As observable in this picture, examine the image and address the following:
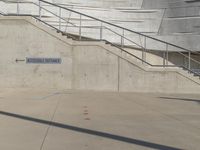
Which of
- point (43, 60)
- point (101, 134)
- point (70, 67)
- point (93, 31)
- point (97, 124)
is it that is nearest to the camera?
point (101, 134)

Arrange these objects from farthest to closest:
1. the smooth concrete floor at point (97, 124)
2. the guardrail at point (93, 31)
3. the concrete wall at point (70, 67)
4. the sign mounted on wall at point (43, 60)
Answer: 1. the guardrail at point (93, 31)
2. the sign mounted on wall at point (43, 60)
3. the concrete wall at point (70, 67)
4. the smooth concrete floor at point (97, 124)

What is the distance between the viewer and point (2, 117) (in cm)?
1182

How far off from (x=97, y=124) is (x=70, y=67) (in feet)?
37.4

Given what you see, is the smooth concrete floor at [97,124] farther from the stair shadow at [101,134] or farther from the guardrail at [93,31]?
the guardrail at [93,31]

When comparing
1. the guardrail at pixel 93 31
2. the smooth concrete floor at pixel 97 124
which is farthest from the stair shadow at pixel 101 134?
the guardrail at pixel 93 31

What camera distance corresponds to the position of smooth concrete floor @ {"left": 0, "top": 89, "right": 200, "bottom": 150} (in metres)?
8.79

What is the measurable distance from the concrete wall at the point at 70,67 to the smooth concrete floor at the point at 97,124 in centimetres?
521

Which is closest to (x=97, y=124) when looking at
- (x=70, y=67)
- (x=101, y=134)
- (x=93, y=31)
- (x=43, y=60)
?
(x=101, y=134)

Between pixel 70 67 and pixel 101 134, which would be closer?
pixel 101 134

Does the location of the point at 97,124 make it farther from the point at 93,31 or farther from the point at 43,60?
the point at 93,31

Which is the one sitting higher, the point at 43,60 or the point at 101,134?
the point at 43,60

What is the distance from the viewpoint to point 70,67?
22.4m

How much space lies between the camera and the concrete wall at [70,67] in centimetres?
2206

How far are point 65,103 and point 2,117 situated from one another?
4.16 metres
